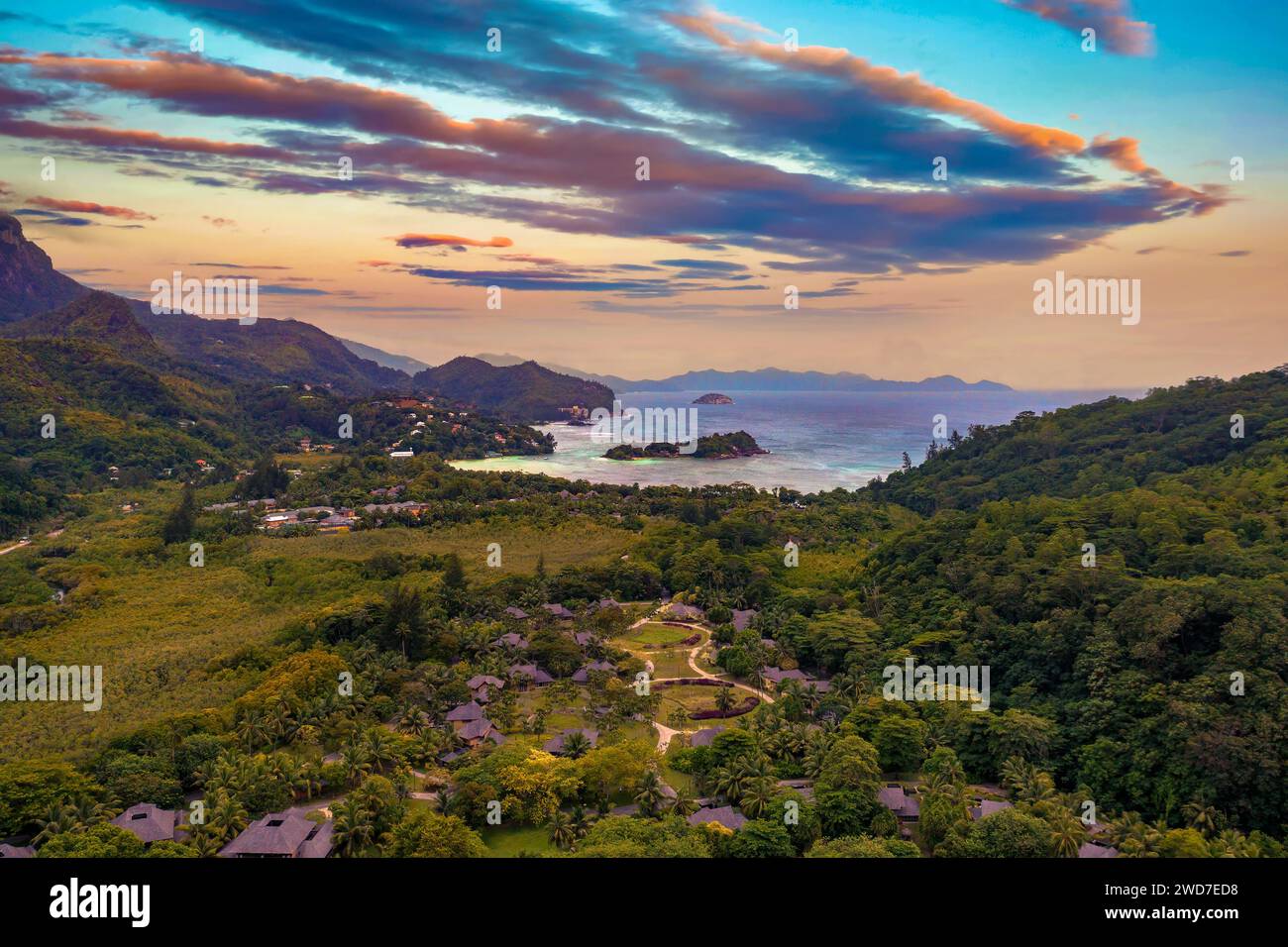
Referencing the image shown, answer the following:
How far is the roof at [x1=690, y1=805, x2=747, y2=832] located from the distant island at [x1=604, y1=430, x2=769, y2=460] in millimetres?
50955

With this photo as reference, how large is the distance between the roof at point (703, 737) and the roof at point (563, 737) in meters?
1.97

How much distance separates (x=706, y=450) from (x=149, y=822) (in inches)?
2165

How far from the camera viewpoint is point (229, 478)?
46.8 m

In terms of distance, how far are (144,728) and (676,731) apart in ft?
34.1

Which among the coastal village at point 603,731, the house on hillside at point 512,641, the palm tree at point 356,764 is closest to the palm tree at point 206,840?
the coastal village at point 603,731

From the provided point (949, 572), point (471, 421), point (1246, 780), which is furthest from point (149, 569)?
point (471, 421)

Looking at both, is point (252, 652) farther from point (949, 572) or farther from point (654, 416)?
point (654, 416)

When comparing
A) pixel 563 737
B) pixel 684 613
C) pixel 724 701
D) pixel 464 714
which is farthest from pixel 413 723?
pixel 684 613

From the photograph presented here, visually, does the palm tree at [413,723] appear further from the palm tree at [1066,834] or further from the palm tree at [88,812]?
the palm tree at [1066,834]

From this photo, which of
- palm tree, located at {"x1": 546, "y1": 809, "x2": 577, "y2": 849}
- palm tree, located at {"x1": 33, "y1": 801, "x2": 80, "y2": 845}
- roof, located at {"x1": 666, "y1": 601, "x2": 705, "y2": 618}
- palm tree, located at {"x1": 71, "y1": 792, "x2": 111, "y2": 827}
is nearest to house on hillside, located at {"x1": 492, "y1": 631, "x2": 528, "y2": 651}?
roof, located at {"x1": 666, "y1": 601, "x2": 705, "y2": 618}

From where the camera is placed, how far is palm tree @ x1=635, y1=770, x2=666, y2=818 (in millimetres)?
13516

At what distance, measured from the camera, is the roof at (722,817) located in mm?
13078

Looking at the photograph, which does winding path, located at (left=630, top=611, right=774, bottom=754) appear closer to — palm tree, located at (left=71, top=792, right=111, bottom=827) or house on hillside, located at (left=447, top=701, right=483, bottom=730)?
house on hillside, located at (left=447, top=701, right=483, bottom=730)

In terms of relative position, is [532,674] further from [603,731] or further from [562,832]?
[562,832]
